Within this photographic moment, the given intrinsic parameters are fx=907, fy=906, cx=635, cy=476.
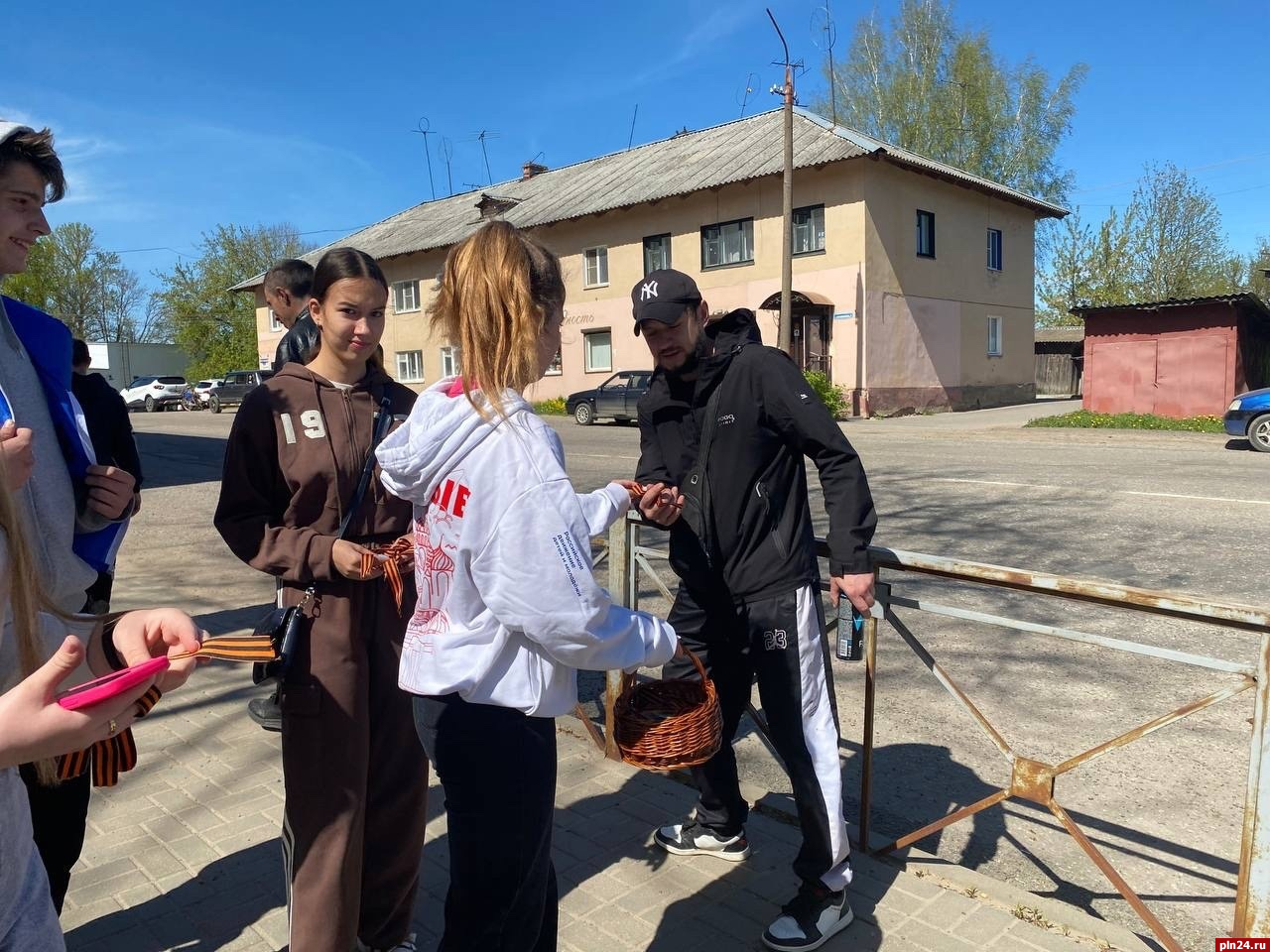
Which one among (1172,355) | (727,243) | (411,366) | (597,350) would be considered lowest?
(1172,355)

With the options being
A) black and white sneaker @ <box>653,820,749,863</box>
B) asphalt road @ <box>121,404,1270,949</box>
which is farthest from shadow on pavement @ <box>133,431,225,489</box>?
black and white sneaker @ <box>653,820,749,863</box>

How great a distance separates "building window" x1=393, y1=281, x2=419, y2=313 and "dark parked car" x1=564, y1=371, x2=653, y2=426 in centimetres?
1367

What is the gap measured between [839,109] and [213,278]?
3627cm

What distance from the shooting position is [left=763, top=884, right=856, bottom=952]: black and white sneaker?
2.54 meters

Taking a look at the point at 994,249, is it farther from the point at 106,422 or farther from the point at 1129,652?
the point at 106,422

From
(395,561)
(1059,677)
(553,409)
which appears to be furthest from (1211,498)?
(553,409)

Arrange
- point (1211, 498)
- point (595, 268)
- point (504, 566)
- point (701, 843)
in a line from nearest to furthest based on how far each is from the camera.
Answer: point (504, 566), point (701, 843), point (1211, 498), point (595, 268)

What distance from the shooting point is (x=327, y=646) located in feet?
7.47

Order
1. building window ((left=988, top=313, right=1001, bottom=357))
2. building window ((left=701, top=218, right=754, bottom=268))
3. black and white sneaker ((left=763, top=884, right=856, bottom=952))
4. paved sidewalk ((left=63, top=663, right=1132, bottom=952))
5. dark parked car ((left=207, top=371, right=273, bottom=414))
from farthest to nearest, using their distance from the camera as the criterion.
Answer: dark parked car ((left=207, top=371, right=273, bottom=414))
building window ((left=988, top=313, right=1001, bottom=357))
building window ((left=701, top=218, right=754, bottom=268))
paved sidewalk ((left=63, top=663, right=1132, bottom=952))
black and white sneaker ((left=763, top=884, right=856, bottom=952))

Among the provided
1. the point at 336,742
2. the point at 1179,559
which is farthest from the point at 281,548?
the point at 1179,559

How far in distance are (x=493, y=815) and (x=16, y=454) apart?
3.50ft

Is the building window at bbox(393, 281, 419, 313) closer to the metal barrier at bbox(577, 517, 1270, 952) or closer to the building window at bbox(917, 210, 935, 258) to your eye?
the building window at bbox(917, 210, 935, 258)

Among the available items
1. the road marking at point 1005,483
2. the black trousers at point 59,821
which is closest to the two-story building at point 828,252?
the road marking at point 1005,483

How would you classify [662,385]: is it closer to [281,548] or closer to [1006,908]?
[281,548]
